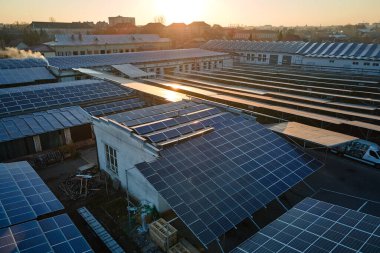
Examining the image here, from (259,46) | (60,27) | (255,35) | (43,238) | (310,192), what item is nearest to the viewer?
(43,238)

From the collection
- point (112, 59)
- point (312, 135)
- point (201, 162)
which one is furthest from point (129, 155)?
point (112, 59)

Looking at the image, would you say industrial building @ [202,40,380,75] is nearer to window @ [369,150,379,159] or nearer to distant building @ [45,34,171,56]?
distant building @ [45,34,171,56]

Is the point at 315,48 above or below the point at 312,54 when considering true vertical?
above

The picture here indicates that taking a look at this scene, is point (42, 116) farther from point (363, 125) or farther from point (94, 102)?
point (363, 125)

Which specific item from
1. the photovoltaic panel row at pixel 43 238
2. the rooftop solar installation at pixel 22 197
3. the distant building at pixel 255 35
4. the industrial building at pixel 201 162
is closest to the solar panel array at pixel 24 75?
the industrial building at pixel 201 162

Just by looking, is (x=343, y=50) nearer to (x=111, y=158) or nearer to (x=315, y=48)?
(x=315, y=48)
